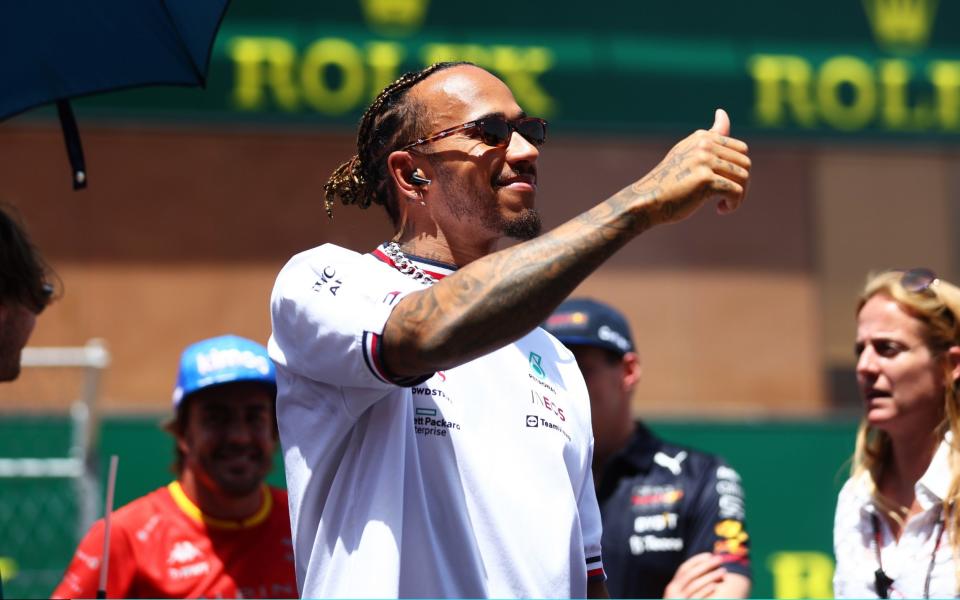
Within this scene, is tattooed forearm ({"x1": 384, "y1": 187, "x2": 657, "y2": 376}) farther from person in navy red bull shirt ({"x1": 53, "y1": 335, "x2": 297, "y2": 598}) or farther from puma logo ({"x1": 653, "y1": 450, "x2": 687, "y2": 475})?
puma logo ({"x1": 653, "y1": 450, "x2": 687, "y2": 475})

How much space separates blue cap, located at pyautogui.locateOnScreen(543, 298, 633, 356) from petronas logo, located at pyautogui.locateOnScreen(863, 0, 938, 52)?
590cm

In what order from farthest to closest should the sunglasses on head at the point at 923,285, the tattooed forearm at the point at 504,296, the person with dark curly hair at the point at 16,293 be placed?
the sunglasses on head at the point at 923,285, the person with dark curly hair at the point at 16,293, the tattooed forearm at the point at 504,296

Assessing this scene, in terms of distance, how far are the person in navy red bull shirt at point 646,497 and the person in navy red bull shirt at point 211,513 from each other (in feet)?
3.80

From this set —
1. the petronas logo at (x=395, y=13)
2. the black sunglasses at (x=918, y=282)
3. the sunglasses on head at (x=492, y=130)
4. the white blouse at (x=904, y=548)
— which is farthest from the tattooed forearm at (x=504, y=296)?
the petronas logo at (x=395, y=13)

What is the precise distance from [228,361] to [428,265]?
77.4 inches

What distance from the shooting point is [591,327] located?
16.8 feet

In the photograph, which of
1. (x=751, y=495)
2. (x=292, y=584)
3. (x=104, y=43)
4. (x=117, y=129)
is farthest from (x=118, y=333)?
(x=104, y=43)

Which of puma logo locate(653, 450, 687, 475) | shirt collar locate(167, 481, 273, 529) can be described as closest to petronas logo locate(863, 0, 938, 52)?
puma logo locate(653, 450, 687, 475)

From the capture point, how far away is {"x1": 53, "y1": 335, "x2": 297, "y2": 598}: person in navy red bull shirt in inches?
176

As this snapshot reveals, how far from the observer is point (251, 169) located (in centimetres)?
990

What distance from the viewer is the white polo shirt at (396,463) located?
103 inches

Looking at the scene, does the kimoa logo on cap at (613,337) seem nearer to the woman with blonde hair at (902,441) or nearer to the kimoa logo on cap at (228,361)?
the woman with blonde hair at (902,441)

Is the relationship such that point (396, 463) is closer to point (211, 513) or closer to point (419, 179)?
point (419, 179)

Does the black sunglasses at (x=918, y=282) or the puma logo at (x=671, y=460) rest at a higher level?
the black sunglasses at (x=918, y=282)
